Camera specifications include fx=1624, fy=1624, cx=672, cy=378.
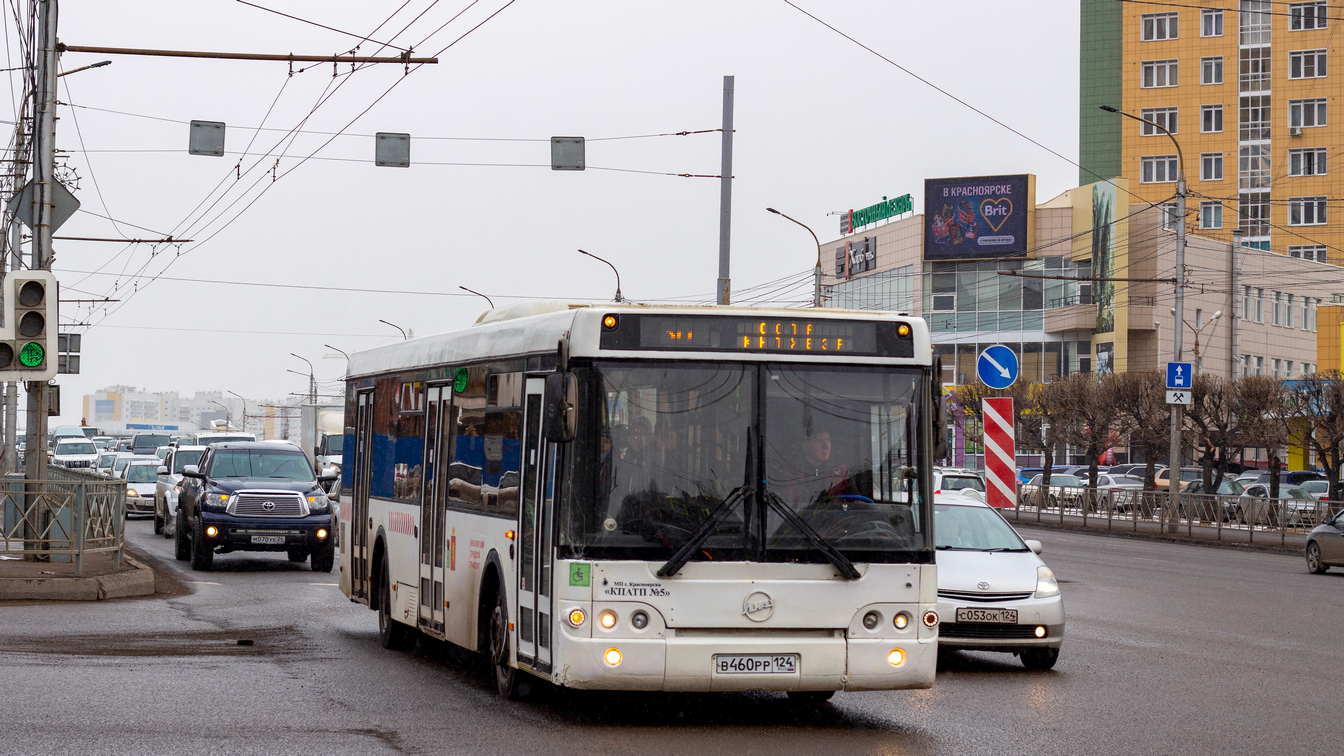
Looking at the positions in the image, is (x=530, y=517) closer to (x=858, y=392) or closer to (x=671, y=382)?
(x=671, y=382)

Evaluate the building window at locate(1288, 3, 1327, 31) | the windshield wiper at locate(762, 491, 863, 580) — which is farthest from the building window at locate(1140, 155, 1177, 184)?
the windshield wiper at locate(762, 491, 863, 580)

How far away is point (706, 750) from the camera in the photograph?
8.64 m

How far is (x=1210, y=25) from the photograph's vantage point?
298 ft

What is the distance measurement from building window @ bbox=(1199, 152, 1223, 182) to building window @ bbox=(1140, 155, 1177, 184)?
5.80 feet

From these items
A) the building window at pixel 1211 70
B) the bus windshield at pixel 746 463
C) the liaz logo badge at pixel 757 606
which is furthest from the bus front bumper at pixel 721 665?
the building window at pixel 1211 70

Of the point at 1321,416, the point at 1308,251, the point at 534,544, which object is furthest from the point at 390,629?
the point at 1308,251

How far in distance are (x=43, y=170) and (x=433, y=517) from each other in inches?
404

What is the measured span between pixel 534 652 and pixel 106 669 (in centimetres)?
391

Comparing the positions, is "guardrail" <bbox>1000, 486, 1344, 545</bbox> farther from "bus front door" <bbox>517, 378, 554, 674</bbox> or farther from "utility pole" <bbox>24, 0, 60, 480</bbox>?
"bus front door" <bbox>517, 378, 554, 674</bbox>

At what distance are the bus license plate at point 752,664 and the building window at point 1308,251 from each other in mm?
89246

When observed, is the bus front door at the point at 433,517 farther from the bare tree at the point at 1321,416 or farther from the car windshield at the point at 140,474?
the bare tree at the point at 1321,416

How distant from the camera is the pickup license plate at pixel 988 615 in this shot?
1276 cm

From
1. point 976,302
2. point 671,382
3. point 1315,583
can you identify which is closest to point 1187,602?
point 1315,583

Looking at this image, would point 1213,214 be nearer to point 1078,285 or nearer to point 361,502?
point 1078,285
